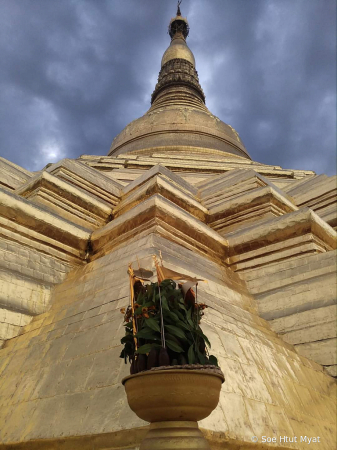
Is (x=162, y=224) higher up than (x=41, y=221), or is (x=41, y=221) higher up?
(x=41, y=221)

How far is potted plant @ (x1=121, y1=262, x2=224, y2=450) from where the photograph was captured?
1707 mm

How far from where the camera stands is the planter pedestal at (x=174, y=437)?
65.2 inches

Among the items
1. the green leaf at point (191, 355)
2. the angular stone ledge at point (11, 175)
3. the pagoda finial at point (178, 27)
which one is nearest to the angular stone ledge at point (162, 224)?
the angular stone ledge at point (11, 175)

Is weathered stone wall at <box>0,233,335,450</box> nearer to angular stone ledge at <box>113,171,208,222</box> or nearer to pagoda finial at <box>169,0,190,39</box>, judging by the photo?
angular stone ledge at <box>113,171,208,222</box>

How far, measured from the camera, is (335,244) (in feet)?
20.1

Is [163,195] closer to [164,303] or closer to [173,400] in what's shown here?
[164,303]

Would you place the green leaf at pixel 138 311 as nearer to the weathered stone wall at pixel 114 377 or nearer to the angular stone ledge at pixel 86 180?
the weathered stone wall at pixel 114 377

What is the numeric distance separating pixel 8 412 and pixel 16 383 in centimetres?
37

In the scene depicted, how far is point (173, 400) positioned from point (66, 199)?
602cm

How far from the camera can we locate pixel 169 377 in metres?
1.72

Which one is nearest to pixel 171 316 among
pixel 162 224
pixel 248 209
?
pixel 162 224

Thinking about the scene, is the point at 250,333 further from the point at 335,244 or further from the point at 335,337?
the point at 335,244

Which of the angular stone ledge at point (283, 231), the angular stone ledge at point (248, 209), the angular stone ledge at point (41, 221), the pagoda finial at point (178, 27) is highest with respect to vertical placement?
the pagoda finial at point (178, 27)

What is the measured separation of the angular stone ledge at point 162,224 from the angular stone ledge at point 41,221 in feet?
0.94
